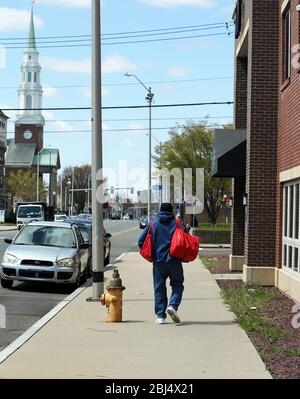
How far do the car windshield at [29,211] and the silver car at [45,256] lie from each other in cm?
3603

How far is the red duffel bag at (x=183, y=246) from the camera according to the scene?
937 cm

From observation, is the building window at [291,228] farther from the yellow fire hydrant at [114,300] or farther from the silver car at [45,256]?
the silver car at [45,256]

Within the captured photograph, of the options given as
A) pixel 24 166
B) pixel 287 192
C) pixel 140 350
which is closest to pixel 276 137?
pixel 287 192

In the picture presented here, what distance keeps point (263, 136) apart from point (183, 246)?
5.72m

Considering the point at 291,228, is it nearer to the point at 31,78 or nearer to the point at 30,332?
the point at 30,332

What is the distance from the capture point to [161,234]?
968 centimetres

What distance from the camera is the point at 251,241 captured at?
1434 centimetres

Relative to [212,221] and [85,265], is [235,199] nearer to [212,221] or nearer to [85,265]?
[85,265]

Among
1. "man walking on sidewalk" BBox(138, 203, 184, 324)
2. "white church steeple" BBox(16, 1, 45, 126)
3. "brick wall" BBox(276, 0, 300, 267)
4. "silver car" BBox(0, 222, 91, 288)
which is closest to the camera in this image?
"man walking on sidewalk" BBox(138, 203, 184, 324)

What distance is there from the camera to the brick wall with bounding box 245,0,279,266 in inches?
564

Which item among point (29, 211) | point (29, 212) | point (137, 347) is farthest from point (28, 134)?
point (137, 347)

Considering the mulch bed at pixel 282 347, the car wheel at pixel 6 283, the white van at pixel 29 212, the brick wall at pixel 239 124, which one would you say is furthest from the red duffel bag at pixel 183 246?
the white van at pixel 29 212

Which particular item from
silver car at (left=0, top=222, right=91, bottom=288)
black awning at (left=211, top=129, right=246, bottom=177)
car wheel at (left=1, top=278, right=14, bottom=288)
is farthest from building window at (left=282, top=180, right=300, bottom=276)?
car wheel at (left=1, top=278, right=14, bottom=288)

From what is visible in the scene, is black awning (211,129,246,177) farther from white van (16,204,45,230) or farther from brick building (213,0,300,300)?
white van (16,204,45,230)
